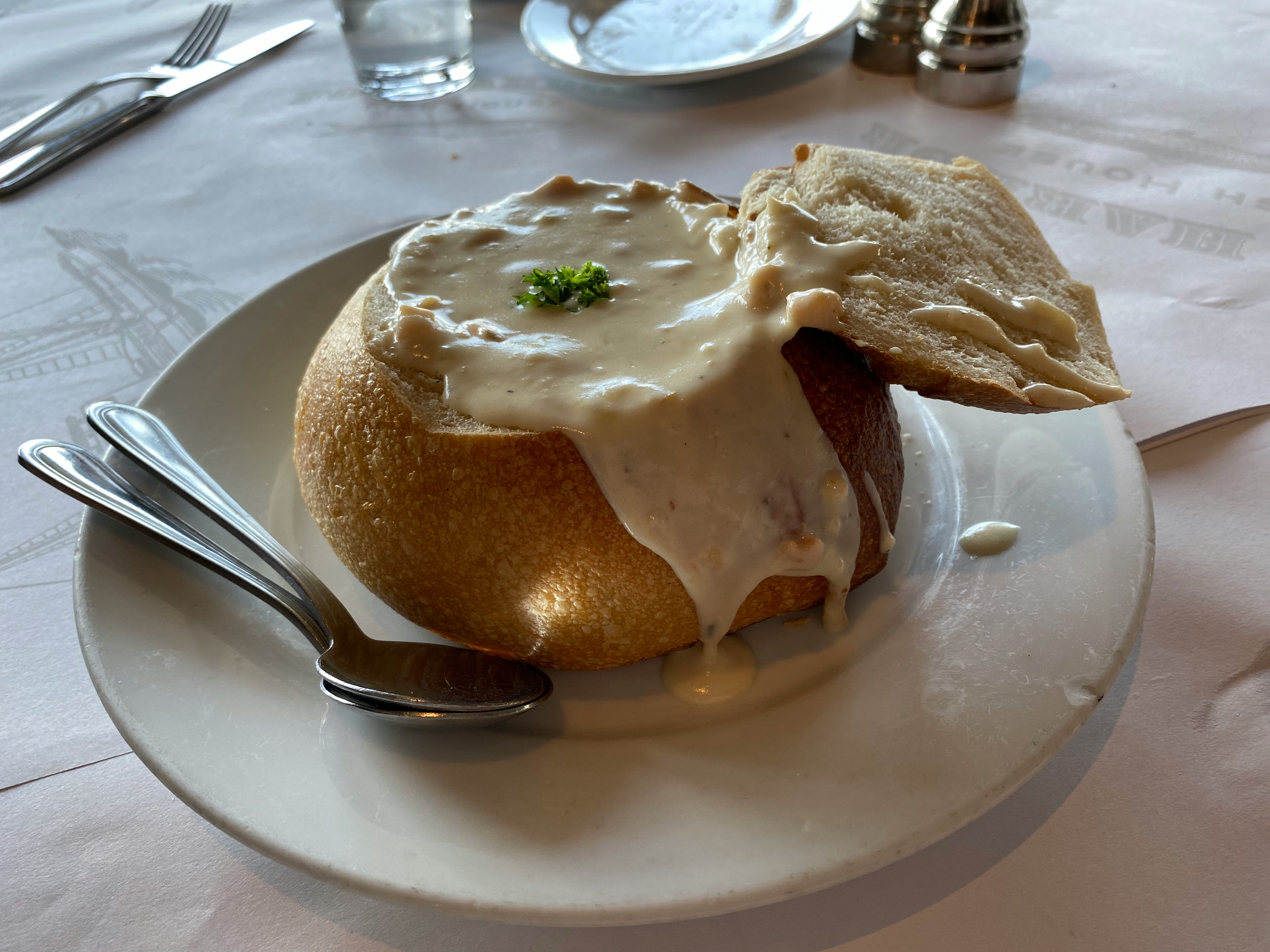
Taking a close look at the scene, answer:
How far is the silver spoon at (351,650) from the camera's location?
79 centimetres

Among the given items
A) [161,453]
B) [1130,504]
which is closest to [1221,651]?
[1130,504]

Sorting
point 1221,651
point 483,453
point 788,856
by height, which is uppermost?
point 483,453

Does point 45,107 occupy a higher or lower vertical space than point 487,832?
higher

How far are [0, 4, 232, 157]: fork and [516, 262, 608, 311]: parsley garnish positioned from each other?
1.54 meters

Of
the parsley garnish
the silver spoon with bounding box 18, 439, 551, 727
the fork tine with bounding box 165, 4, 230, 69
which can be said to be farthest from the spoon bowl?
the fork tine with bounding box 165, 4, 230, 69

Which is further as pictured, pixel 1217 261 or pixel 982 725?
pixel 1217 261

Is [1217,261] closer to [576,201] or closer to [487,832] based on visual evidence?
[576,201]

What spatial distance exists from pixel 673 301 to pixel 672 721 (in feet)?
1.33

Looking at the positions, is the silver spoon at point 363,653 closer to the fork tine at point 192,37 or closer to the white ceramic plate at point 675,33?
the white ceramic plate at point 675,33

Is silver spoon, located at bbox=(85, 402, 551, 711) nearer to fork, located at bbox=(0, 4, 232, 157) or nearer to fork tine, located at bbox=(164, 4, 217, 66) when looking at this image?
fork, located at bbox=(0, 4, 232, 157)

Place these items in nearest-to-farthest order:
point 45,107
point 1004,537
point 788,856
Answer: point 788,856 → point 1004,537 → point 45,107

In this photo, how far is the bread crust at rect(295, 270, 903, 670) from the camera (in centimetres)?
81

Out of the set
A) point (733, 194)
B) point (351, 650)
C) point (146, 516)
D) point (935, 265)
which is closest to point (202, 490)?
point (146, 516)

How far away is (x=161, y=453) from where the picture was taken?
3.27ft
